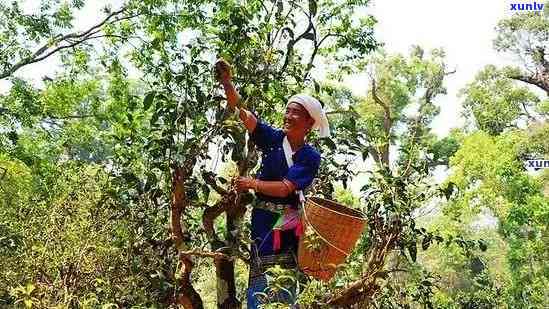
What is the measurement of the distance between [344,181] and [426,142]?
447mm

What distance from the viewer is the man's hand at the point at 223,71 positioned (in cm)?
229

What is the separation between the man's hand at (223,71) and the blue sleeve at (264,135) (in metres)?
0.22

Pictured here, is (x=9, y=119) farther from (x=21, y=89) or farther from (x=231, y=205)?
(x=231, y=205)

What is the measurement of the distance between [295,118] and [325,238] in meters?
0.47

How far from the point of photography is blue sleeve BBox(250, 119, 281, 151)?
2.43 m

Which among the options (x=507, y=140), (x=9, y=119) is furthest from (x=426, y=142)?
(x=507, y=140)

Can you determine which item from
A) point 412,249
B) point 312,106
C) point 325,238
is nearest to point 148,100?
point 312,106

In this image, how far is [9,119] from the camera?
749 centimetres

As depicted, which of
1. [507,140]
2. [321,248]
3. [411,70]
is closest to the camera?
[321,248]

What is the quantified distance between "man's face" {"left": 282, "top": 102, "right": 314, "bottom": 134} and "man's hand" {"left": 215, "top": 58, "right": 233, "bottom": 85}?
0.26 meters

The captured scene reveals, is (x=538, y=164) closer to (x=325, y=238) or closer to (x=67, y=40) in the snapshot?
(x=67, y=40)

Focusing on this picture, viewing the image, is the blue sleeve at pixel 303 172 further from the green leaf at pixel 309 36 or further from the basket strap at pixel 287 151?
the green leaf at pixel 309 36

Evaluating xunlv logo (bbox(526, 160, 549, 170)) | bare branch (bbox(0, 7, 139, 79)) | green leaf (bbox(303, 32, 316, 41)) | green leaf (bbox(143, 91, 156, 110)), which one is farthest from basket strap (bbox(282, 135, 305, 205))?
xunlv logo (bbox(526, 160, 549, 170))

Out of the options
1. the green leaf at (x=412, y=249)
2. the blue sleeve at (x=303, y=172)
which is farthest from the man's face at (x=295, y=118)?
the green leaf at (x=412, y=249)
